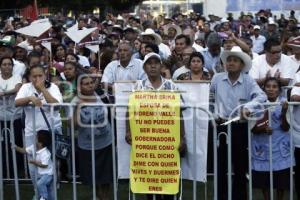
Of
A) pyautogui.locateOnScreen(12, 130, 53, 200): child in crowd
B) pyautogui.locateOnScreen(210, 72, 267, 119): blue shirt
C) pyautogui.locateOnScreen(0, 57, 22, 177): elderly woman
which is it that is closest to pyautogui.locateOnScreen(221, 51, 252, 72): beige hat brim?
pyautogui.locateOnScreen(210, 72, 267, 119): blue shirt

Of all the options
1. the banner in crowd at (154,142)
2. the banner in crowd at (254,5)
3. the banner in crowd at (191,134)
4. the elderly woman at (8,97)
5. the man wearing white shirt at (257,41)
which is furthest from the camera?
the banner in crowd at (254,5)

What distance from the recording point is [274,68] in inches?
385

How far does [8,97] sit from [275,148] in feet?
12.2

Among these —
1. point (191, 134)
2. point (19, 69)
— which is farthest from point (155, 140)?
point (19, 69)

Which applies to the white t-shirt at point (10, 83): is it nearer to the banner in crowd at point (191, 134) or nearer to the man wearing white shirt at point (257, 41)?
the banner in crowd at point (191, 134)

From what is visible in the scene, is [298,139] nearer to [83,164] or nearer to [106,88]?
[83,164]

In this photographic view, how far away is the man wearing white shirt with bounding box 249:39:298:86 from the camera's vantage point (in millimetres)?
9648

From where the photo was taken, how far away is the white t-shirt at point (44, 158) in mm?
7758

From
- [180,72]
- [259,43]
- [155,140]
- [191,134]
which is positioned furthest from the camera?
[259,43]

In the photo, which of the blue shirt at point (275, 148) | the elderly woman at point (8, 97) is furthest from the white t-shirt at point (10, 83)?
the blue shirt at point (275, 148)

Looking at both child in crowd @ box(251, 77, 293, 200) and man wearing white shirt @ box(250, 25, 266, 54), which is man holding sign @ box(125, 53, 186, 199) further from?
man wearing white shirt @ box(250, 25, 266, 54)

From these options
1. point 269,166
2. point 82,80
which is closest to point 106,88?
point 82,80

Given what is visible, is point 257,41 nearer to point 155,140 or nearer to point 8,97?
point 8,97

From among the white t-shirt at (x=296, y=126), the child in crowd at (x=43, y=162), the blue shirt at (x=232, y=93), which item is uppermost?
the blue shirt at (x=232, y=93)
